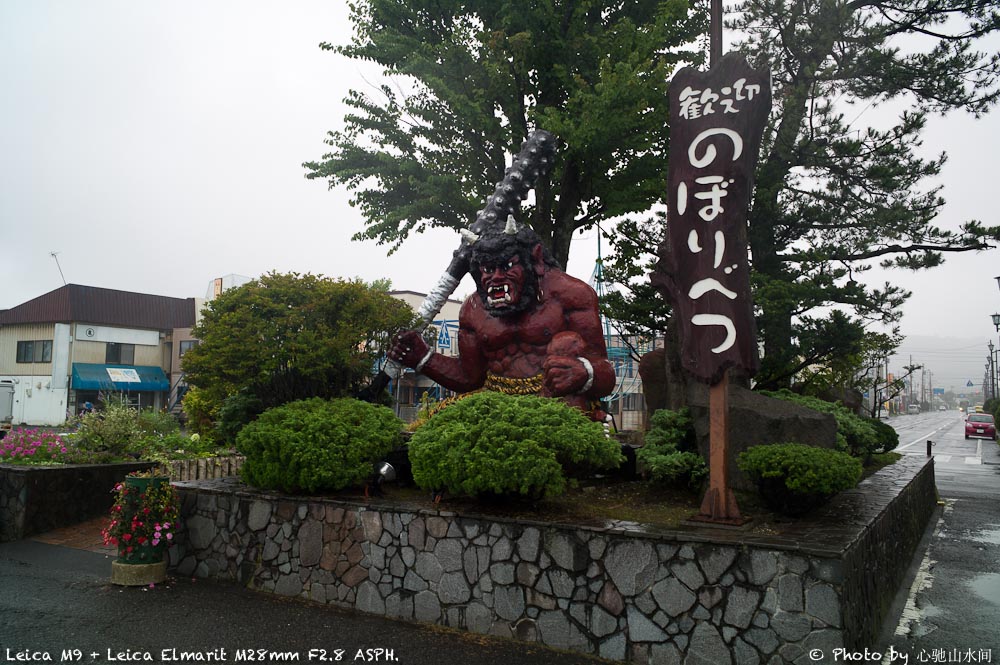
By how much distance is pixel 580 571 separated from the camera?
521 cm

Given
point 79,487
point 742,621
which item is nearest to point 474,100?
point 79,487

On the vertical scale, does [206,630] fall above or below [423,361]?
below

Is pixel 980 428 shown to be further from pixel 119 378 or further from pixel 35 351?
pixel 35 351

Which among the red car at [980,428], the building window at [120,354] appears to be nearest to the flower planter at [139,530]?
the building window at [120,354]

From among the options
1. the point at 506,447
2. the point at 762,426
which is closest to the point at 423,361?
the point at 506,447

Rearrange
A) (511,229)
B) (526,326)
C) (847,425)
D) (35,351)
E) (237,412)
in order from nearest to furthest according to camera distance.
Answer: (511,229) → (526,326) → (847,425) → (237,412) → (35,351)

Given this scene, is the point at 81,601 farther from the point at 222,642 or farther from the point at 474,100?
the point at 474,100

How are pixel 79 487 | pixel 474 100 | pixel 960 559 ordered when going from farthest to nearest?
pixel 474 100 < pixel 79 487 < pixel 960 559

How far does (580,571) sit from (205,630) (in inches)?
115

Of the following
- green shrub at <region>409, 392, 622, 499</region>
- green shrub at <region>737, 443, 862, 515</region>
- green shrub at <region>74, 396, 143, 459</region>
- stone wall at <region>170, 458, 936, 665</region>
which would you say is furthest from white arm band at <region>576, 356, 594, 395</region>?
green shrub at <region>74, 396, 143, 459</region>

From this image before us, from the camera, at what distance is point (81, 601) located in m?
6.29

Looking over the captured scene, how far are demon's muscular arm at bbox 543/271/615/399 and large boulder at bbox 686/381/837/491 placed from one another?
1000 mm

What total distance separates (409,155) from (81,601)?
827 centimetres

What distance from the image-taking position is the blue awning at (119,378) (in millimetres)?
33781
